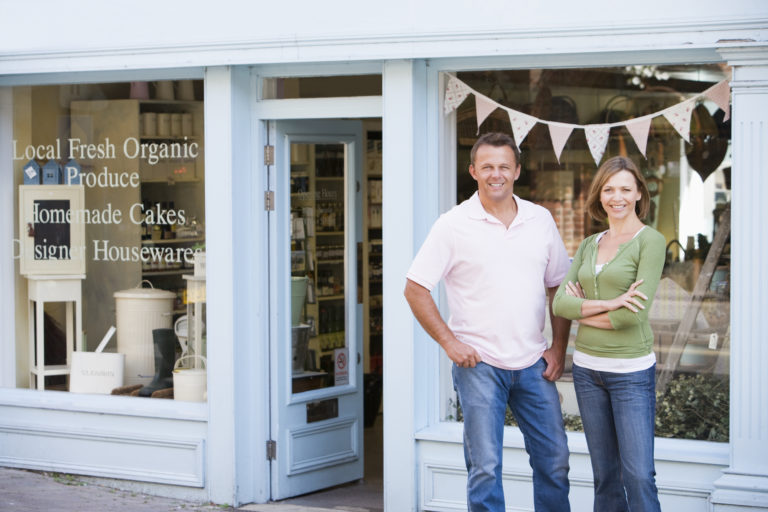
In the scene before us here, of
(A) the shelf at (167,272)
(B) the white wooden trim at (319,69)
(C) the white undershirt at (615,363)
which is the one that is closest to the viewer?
(C) the white undershirt at (615,363)

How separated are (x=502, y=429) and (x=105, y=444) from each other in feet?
10.9

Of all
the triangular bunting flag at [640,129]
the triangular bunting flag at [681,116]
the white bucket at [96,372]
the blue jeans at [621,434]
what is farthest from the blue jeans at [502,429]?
the white bucket at [96,372]

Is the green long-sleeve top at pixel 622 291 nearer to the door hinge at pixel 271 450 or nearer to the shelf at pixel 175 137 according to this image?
the door hinge at pixel 271 450

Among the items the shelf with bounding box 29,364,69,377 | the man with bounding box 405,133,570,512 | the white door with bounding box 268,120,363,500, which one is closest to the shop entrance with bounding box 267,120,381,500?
the white door with bounding box 268,120,363,500

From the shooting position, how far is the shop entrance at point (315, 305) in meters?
6.64

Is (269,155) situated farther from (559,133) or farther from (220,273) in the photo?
(559,133)

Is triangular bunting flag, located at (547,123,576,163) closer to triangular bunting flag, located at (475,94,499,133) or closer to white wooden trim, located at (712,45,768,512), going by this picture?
triangular bunting flag, located at (475,94,499,133)

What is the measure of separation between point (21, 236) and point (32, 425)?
1328mm

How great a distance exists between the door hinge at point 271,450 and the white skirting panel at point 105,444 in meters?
0.41

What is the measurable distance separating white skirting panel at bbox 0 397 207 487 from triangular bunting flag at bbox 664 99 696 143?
3.36m

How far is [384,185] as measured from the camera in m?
6.09

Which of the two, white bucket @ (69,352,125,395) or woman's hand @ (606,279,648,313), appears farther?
white bucket @ (69,352,125,395)

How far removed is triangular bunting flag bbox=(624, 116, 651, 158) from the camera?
5781 millimetres

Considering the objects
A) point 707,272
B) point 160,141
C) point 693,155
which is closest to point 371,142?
point 160,141
